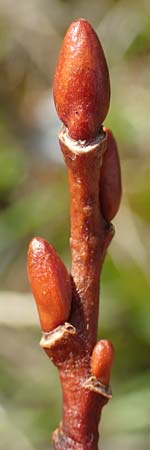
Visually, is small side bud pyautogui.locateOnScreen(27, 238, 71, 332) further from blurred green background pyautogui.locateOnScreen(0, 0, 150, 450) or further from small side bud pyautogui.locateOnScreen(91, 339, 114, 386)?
blurred green background pyautogui.locateOnScreen(0, 0, 150, 450)

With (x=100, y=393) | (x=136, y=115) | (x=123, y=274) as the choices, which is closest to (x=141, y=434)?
(x=123, y=274)

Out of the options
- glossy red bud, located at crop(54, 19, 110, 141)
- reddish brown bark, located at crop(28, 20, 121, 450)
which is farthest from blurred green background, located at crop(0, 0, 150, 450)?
glossy red bud, located at crop(54, 19, 110, 141)

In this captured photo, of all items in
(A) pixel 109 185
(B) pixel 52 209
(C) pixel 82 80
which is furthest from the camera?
(B) pixel 52 209

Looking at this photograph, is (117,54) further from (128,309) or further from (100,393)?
(100,393)

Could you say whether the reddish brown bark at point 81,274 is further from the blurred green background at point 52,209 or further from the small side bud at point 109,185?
the blurred green background at point 52,209

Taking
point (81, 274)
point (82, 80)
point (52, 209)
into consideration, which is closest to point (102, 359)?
point (81, 274)

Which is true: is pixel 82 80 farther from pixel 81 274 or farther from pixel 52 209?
pixel 52 209
